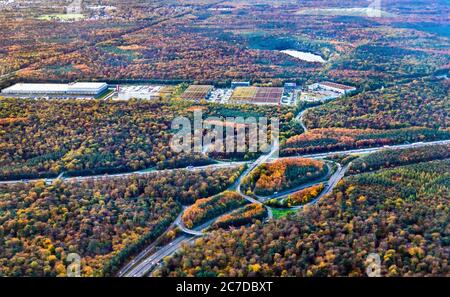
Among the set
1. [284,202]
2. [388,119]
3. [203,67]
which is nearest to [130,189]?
[284,202]

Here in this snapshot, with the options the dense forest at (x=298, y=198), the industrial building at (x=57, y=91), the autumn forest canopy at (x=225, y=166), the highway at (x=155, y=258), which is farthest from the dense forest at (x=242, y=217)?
the industrial building at (x=57, y=91)

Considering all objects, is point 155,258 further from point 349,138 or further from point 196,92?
point 196,92

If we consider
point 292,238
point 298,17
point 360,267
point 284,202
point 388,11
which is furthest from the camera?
point 388,11

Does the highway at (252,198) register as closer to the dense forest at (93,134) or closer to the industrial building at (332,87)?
the dense forest at (93,134)

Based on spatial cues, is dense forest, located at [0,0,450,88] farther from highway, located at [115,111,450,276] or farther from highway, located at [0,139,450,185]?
highway, located at [115,111,450,276]

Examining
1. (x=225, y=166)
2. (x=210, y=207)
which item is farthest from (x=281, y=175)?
(x=210, y=207)
